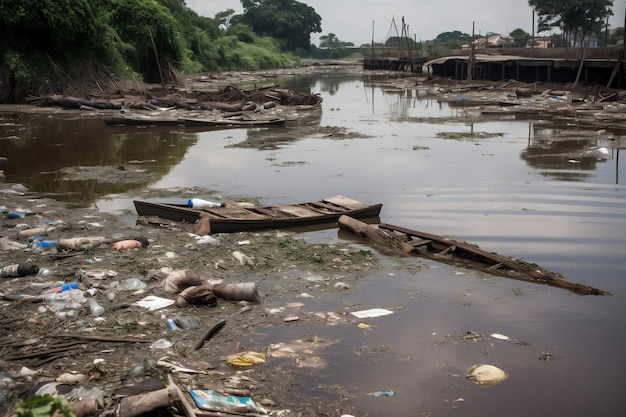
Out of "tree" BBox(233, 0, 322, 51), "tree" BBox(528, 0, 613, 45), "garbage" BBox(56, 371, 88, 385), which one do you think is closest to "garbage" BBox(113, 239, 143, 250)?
"garbage" BBox(56, 371, 88, 385)

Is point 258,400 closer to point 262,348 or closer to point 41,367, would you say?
point 262,348

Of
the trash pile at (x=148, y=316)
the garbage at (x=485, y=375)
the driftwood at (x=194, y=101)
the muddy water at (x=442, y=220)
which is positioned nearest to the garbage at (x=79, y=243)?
the trash pile at (x=148, y=316)

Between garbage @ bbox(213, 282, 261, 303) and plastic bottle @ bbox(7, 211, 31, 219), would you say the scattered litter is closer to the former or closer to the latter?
garbage @ bbox(213, 282, 261, 303)

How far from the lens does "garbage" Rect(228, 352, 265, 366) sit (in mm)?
3963

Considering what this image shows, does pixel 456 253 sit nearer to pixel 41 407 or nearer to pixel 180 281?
pixel 180 281

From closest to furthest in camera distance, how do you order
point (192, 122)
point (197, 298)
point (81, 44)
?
point (197, 298) < point (192, 122) < point (81, 44)

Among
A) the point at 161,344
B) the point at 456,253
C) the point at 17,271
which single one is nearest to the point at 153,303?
the point at 161,344

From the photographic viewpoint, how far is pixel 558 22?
160 ft

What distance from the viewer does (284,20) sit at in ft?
302

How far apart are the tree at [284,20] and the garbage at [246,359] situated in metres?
88.8

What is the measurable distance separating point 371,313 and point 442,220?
9.83 feet

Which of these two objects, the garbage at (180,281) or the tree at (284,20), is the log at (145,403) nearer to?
the garbage at (180,281)

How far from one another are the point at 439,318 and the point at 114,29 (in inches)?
962

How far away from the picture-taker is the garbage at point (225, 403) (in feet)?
11.0
